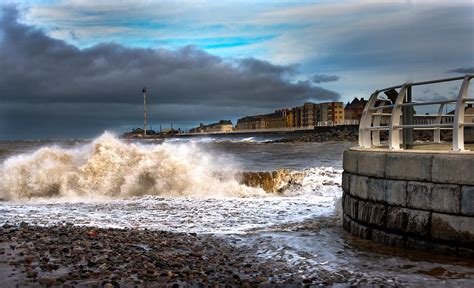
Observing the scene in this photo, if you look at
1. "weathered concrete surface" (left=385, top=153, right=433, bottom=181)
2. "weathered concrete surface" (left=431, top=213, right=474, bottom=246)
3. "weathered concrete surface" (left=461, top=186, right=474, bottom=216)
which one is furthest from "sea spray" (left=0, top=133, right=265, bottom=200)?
"weathered concrete surface" (left=461, top=186, right=474, bottom=216)

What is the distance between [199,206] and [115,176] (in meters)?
6.11

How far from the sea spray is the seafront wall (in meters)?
10.5

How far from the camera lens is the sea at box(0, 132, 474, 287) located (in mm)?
7113

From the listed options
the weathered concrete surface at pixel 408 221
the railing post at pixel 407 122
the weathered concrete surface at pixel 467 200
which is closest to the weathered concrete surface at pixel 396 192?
the weathered concrete surface at pixel 408 221

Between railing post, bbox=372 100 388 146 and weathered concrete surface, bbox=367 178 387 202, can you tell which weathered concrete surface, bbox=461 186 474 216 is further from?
railing post, bbox=372 100 388 146

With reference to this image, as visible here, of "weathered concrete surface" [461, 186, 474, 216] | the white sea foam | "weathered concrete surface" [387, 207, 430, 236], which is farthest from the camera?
the white sea foam

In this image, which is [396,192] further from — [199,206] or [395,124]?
[199,206]

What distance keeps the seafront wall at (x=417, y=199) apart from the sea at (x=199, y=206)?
0.82 feet

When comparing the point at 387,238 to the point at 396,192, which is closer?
the point at 396,192

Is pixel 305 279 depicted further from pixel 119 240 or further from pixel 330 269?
pixel 119 240

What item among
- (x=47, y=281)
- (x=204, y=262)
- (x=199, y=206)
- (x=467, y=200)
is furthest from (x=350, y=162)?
(x=199, y=206)

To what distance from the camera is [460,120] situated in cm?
746

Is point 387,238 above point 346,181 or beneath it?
beneath

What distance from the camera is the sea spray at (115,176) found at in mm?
18969
